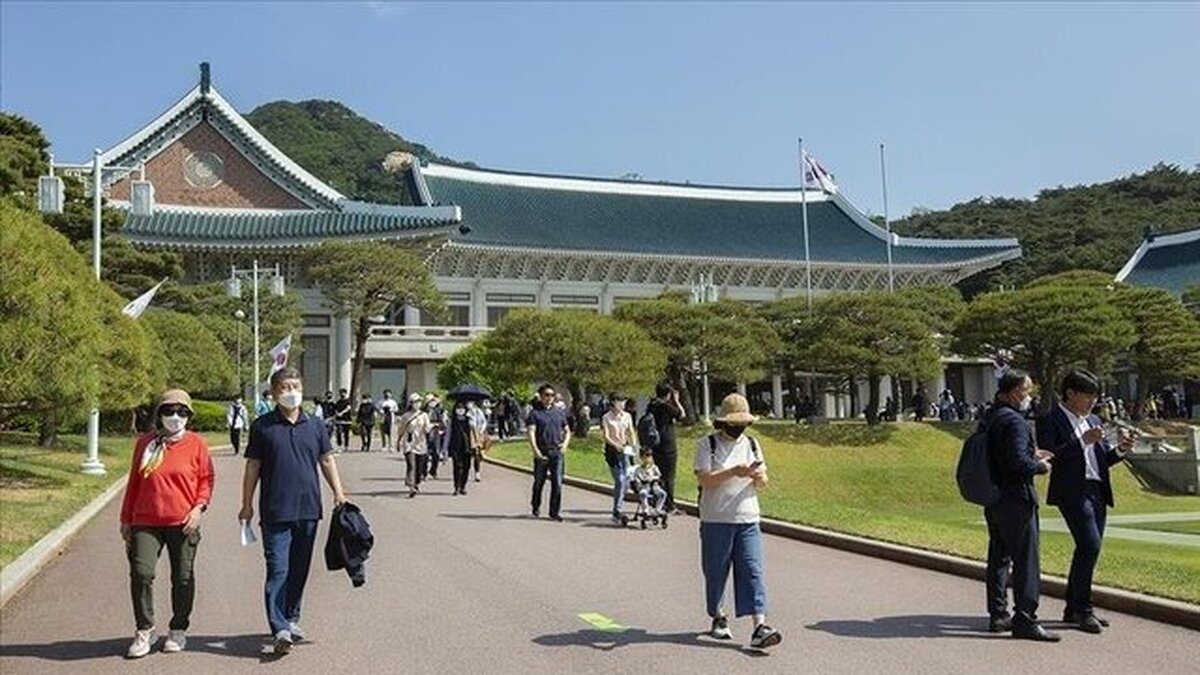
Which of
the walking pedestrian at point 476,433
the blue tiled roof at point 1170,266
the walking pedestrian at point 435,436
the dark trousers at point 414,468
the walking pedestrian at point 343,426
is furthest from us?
the blue tiled roof at point 1170,266

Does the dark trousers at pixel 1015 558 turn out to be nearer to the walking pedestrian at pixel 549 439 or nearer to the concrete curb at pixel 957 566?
the concrete curb at pixel 957 566

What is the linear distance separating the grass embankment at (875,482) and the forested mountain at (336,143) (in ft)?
194

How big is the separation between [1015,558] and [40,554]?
28.4 ft

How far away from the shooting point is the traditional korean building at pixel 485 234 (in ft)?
152

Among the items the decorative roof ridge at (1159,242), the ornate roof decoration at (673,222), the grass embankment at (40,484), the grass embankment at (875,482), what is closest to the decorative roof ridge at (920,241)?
the ornate roof decoration at (673,222)

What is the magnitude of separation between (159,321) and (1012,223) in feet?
264

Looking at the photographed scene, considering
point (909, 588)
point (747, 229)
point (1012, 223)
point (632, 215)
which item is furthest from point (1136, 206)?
point (909, 588)

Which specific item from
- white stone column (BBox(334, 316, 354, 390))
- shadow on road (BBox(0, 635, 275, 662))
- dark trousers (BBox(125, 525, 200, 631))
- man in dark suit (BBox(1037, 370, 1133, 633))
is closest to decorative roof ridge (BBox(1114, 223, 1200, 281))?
white stone column (BBox(334, 316, 354, 390))

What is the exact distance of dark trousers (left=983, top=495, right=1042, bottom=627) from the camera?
7.09 metres

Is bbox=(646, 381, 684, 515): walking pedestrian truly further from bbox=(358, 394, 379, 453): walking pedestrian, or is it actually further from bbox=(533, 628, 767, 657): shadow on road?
bbox=(358, 394, 379, 453): walking pedestrian

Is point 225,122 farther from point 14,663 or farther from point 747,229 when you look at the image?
point 14,663

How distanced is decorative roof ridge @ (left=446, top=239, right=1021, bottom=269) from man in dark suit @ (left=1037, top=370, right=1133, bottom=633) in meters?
46.0

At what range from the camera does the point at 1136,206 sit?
92.9m

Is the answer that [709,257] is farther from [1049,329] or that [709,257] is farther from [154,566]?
[154,566]
